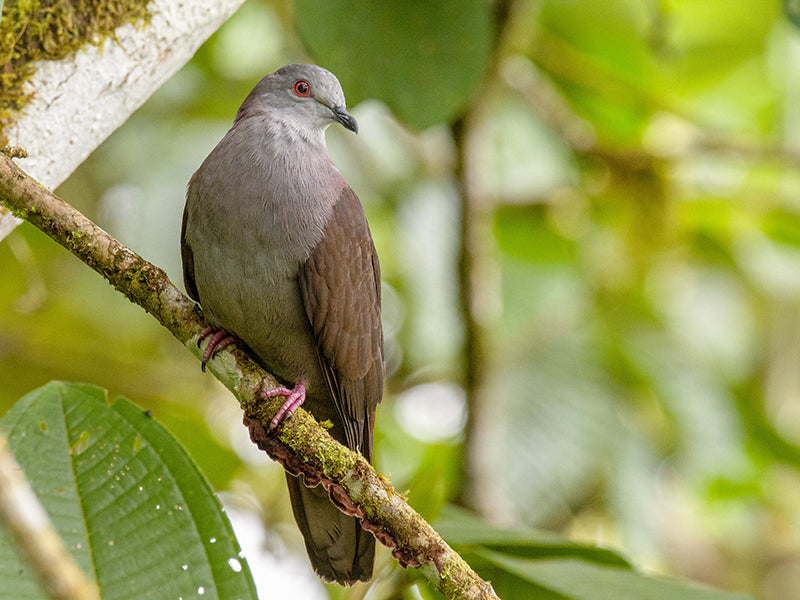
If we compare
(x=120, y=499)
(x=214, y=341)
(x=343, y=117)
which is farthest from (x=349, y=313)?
(x=120, y=499)

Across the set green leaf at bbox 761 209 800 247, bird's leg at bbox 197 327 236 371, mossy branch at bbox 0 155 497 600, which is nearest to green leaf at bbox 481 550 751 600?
mossy branch at bbox 0 155 497 600

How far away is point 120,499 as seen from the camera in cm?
187

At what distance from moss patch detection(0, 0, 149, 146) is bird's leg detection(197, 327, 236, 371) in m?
0.61

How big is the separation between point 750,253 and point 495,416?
2474mm

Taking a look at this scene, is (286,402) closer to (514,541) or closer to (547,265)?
(514,541)

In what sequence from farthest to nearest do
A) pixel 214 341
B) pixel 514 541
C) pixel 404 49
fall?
pixel 404 49 < pixel 514 541 < pixel 214 341

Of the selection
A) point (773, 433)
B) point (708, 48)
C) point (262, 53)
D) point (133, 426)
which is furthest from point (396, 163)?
point (133, 426)

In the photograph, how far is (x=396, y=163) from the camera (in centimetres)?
527

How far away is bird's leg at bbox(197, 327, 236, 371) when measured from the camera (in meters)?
1.97

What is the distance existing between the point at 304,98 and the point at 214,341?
33.4 inches

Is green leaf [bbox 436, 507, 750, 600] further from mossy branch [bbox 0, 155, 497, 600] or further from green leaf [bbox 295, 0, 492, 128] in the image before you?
green leaf [bbox 295, 0, 492, 128]

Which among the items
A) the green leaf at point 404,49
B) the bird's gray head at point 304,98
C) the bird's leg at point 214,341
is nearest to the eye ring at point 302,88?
the bird's gray head at point 304,98

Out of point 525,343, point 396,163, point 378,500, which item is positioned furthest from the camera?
point 396,163

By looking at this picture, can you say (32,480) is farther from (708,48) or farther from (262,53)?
(708,48)
